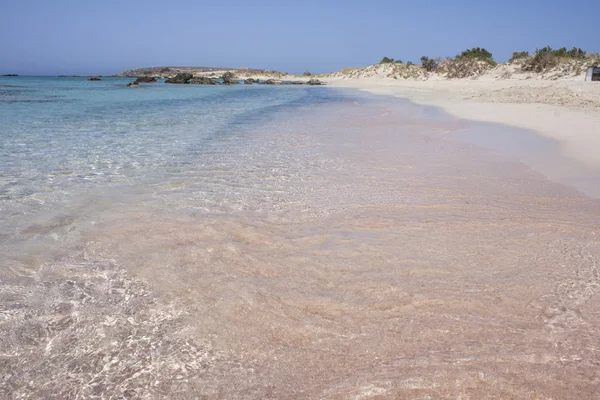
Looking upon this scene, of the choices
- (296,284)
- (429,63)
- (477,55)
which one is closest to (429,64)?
(429,63)

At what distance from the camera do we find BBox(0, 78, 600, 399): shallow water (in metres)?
1.87

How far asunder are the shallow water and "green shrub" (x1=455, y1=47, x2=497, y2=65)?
33024mm

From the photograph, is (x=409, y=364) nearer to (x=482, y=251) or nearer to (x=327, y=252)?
(x=327, y=252)

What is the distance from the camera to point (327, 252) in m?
3.19

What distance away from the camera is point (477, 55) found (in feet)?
119

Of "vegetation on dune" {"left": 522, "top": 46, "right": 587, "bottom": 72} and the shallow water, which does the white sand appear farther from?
"vegetation on dune" {"left": 522, "top": 46, "right": 587, "bottom": 72}

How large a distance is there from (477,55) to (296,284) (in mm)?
39702

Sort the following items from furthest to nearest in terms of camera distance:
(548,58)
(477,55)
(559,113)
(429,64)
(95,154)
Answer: (429,64) < (477,55) < (548,58) < (559,113) < (95,154)

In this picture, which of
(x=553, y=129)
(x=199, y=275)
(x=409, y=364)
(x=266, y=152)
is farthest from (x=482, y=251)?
(x=553, y=129)

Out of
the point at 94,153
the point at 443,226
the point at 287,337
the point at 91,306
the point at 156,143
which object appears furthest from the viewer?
the point at 156,143

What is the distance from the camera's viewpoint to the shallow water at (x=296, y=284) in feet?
6.13

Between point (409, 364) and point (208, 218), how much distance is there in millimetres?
2494

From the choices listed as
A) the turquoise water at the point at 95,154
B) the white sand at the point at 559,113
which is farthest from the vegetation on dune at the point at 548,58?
the turquoise water at the point at 95,154

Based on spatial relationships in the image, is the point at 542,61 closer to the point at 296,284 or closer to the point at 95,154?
the point at 95,154
